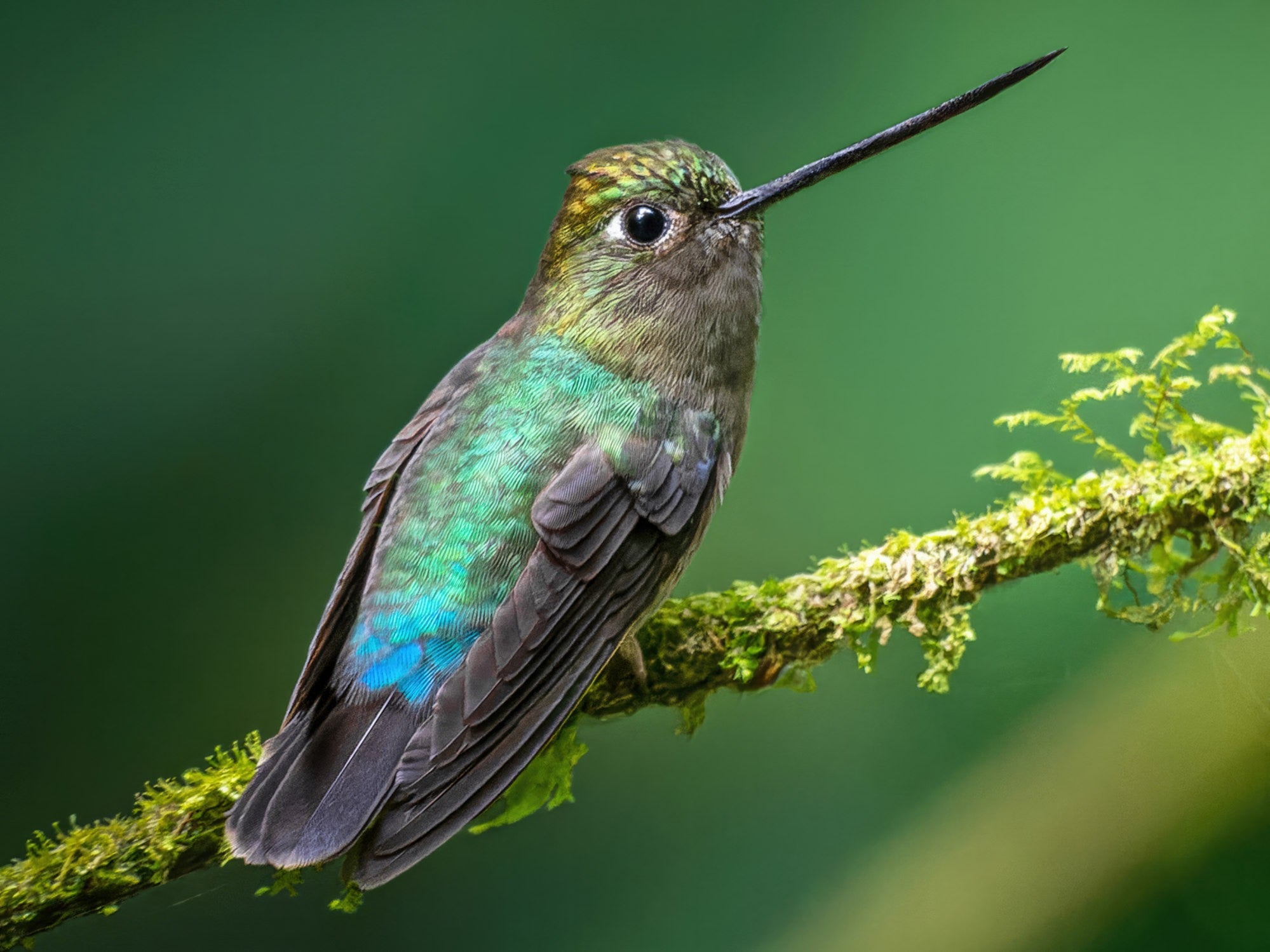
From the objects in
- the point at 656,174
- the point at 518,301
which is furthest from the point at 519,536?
the point at 518,301

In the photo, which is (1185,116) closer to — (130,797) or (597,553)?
(597,553)

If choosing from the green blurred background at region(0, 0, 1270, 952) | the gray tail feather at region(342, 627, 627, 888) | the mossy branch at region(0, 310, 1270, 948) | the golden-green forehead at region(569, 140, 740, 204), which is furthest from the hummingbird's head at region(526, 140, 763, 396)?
the green blurred background at region(0, 0, 1270, 952)

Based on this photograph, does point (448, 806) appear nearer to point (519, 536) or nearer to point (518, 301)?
point (519, 536)

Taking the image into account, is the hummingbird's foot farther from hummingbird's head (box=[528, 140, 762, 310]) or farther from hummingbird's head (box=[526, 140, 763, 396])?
hummingbird's head (box=[528, 140, 762, 310])

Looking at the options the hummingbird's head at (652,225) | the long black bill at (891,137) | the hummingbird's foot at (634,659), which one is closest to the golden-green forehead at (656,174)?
the hummingbird's head at (652,225)

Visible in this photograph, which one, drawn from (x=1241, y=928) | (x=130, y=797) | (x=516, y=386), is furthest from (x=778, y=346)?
(x=130, y=797)

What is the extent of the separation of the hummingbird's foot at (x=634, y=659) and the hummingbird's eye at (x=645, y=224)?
822mm

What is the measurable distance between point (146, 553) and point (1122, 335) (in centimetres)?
289

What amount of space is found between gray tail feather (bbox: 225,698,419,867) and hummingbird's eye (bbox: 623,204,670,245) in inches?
42.2

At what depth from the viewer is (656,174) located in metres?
2.21

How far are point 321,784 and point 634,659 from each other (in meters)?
0.63

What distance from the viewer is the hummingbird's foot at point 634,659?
2.05 metres

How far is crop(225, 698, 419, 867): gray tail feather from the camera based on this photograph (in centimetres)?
161

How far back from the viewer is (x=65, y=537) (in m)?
3.02
